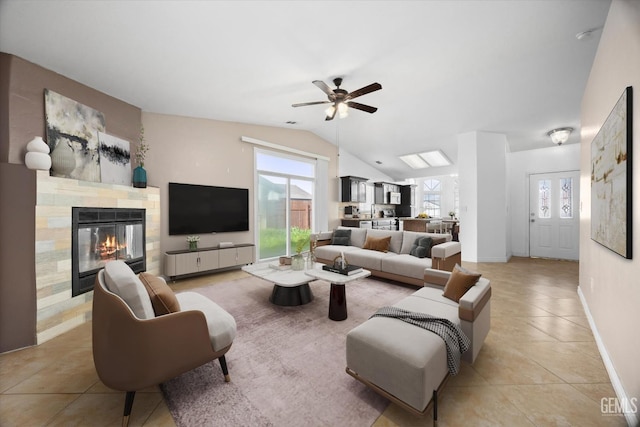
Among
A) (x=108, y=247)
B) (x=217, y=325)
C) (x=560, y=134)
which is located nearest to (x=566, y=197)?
(x=560, y=134)

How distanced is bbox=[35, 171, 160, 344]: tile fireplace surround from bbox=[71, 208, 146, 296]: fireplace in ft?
0.27

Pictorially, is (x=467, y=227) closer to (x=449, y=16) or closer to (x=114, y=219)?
(x=449, y=16)

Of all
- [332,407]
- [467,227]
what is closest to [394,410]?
[332,407]

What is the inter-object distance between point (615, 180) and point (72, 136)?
5172 mm

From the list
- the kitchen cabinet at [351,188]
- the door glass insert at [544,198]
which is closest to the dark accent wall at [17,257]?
the kitchen cabinet at [351,188]

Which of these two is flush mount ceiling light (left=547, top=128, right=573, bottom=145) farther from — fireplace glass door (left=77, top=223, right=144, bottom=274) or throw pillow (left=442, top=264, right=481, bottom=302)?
fireplace glass door (left=77, top=223, right=144, bottom=274)

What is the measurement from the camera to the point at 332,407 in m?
1.57

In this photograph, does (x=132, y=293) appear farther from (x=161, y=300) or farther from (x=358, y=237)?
(x=358, y=237)

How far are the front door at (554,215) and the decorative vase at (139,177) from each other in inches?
330

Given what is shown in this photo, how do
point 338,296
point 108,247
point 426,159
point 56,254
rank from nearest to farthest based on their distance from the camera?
point 56,254 < point 338,296 < point 108,247 < point 426,159

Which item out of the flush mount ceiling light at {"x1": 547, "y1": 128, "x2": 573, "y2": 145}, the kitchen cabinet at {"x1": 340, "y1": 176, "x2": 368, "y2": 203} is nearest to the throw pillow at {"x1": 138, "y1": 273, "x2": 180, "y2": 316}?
the kitchen cabinet at {"x1": 340, "y1": 176, "x2": 368, "y2": 203}

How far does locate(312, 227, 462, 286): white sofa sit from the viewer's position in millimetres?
3764

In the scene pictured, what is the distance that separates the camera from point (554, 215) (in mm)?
6109

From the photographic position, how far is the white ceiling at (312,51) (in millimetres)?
2248
